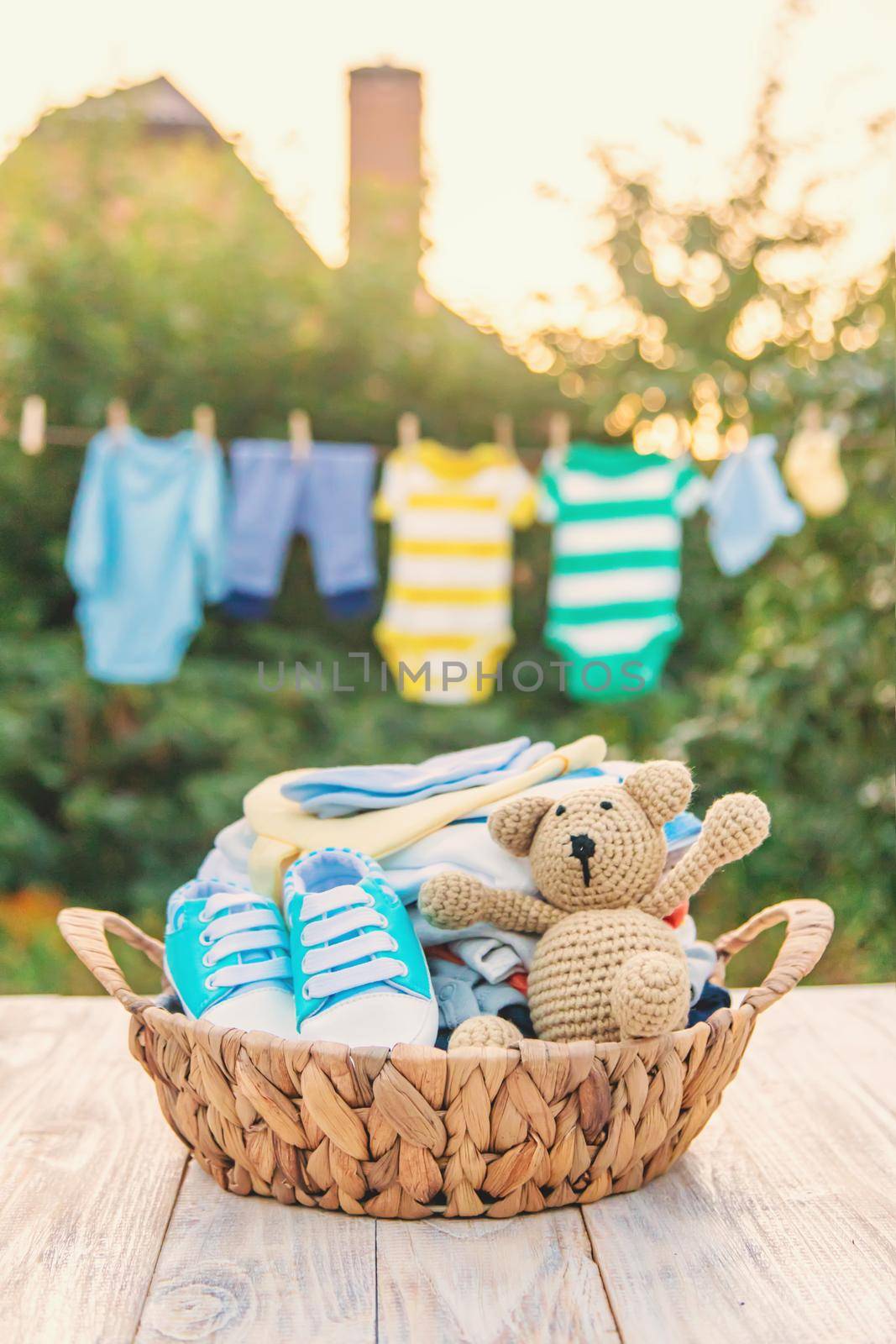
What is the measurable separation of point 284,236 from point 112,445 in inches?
36.7

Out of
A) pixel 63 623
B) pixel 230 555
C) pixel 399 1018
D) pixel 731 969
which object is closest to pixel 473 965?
pixel 399 1018

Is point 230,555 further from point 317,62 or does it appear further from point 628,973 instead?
point 628,973

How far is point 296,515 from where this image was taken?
107 inches

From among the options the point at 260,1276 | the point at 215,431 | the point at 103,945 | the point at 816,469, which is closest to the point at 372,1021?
the point at 260,1276

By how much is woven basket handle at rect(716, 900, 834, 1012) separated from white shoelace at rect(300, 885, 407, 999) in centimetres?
21

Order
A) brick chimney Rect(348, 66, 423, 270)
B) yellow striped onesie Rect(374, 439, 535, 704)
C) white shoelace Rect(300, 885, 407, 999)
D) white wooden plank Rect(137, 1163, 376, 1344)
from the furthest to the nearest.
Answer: brick chimney Rect(348, 66, 423, 270) < yellow striped onesie Rect(374, 439, 535, 704) < white shoelace Rect(300, 885, 407, 999) < white wooden plank Rect(137, 1163, 376, 1344)

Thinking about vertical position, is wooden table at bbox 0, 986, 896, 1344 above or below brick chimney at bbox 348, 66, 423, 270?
below

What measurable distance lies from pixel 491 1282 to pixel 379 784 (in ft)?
1.07

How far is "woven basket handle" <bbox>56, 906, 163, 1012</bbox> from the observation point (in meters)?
0.67

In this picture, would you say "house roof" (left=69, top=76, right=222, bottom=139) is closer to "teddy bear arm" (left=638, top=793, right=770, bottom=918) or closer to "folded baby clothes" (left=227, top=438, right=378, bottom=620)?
"folded baby clothes" (left=227, top=438, right=378, bottom=620)

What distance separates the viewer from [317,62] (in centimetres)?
305

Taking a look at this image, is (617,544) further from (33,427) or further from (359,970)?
(359,970)

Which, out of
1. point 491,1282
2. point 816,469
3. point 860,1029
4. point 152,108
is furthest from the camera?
point 152,108

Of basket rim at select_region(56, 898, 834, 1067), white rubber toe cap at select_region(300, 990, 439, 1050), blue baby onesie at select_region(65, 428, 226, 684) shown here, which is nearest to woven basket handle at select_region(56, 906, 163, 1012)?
basket rim at select_region(56, 898, 834, 1067)
